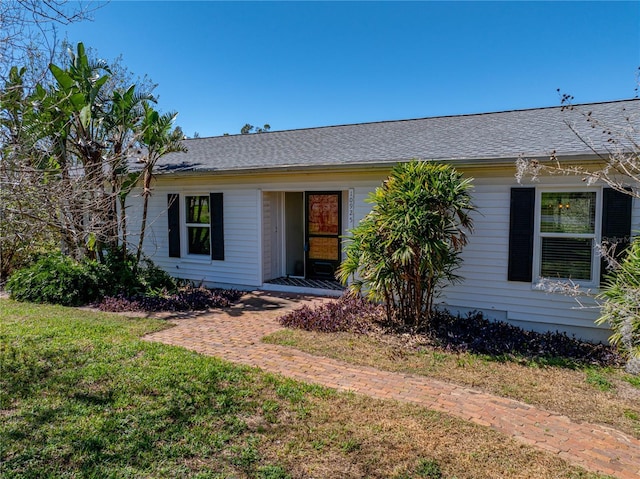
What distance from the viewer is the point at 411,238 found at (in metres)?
5.95

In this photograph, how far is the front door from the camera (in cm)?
994

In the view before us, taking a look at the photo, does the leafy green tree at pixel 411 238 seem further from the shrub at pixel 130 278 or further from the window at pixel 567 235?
the shrub at pixel 130 278

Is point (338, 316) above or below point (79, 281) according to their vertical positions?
below

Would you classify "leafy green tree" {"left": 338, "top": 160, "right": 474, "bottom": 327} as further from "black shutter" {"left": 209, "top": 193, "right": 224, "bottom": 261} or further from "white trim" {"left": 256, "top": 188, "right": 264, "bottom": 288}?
"black shutter" {"left": 209, "top": 193, "right": 224, "bottom": 261}

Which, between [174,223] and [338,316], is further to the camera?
[174,223]

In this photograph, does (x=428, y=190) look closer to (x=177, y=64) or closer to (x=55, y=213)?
(x=55, y=213)

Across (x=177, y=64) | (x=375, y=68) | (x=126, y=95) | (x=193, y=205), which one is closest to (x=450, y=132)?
(x=193, y=205)

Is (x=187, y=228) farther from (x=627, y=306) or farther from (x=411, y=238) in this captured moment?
(x=627, y=306)

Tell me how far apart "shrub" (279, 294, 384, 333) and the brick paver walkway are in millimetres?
410

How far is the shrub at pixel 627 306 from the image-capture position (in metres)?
4.99

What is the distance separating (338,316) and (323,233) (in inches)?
134

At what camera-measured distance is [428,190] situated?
239 inches

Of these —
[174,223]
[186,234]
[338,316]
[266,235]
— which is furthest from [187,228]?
[338,316]

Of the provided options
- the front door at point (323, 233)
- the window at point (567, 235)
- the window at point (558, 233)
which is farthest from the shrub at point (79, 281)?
the window at point (567, 235)
